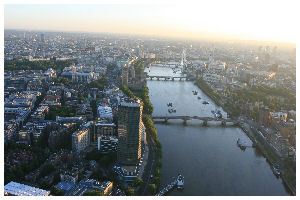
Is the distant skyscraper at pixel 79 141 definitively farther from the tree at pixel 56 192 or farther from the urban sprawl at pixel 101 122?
the tree at pixel 56 192

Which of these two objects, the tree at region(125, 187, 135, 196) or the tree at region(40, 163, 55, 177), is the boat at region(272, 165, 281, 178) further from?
the tree at region(40, 163, 55, 177)

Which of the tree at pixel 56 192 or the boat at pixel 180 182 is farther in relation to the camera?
the boat at pixel 180 182

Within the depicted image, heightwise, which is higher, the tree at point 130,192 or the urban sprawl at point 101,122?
the urban sprawl at point 101,122

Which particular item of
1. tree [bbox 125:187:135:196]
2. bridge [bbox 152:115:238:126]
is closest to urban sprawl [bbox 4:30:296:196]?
tree [bbox 125:187:135:196]

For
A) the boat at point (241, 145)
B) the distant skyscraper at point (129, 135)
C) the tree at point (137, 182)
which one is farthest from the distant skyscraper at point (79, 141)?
the boat at point (241, 145)

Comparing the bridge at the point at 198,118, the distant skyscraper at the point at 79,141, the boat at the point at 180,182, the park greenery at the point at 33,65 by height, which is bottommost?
the boat at the point at 180,182

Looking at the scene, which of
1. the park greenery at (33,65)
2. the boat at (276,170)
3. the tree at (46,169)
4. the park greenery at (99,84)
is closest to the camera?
the tree at (46,169)

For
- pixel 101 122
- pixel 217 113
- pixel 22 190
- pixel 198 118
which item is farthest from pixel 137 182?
pixel 217 113

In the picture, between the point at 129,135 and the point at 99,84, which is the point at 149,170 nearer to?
the point at 129,135
